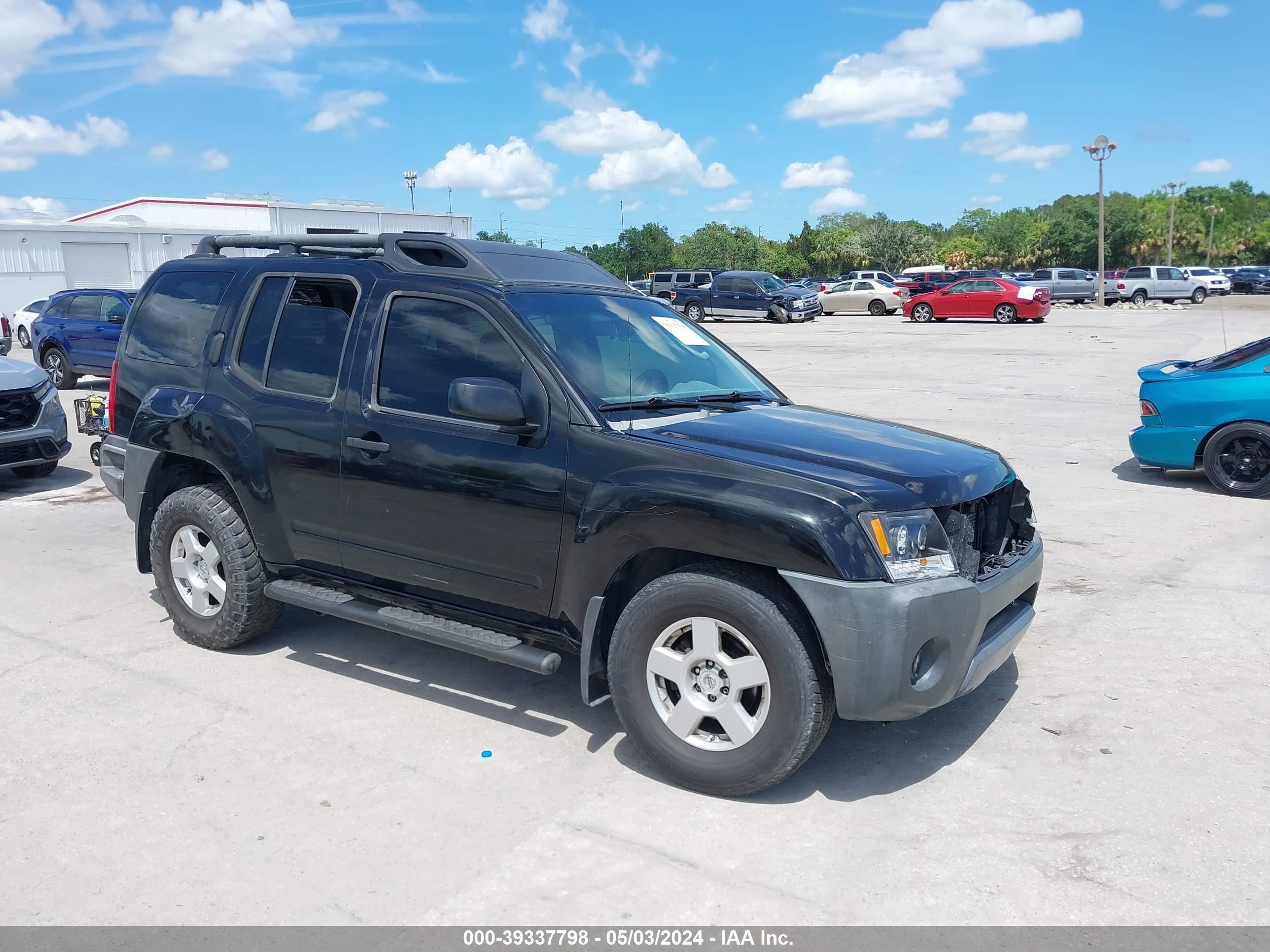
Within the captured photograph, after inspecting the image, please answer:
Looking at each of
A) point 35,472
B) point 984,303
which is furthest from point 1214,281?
point 35,472

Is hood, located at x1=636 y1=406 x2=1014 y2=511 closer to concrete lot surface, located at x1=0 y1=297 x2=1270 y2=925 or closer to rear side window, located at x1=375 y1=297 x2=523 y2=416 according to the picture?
rear side window, located at x1=375 y1=297 x2=523 y2=416

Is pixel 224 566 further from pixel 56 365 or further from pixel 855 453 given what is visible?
pixel 56 365

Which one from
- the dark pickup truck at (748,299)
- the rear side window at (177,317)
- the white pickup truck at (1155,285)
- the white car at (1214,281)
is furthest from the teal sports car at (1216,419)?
the white car at (1214,281)

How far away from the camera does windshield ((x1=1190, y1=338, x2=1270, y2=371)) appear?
30.3 feet

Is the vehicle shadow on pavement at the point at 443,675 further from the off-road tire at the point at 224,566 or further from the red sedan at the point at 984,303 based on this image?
the red sedan at the point at 984,303

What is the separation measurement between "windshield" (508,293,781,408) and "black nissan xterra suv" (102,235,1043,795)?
0.7 inches

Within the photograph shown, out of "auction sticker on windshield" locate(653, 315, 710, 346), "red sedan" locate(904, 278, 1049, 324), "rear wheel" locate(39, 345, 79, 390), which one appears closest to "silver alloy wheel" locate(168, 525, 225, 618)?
"auction sticker on windshield" locate(653, 315, 710, 346)

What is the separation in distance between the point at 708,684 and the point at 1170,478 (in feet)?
26.3

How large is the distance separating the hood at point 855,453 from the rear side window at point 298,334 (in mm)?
1741

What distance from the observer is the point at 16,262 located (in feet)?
148

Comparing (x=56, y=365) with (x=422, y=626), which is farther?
(x=56, y=365)

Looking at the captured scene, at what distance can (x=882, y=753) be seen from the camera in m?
4.35

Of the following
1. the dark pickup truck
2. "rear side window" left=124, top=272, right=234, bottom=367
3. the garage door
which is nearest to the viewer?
"rear side window" left=124, top=272, right=234, bottom=367

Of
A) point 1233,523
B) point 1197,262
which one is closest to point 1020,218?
point 1197,262
